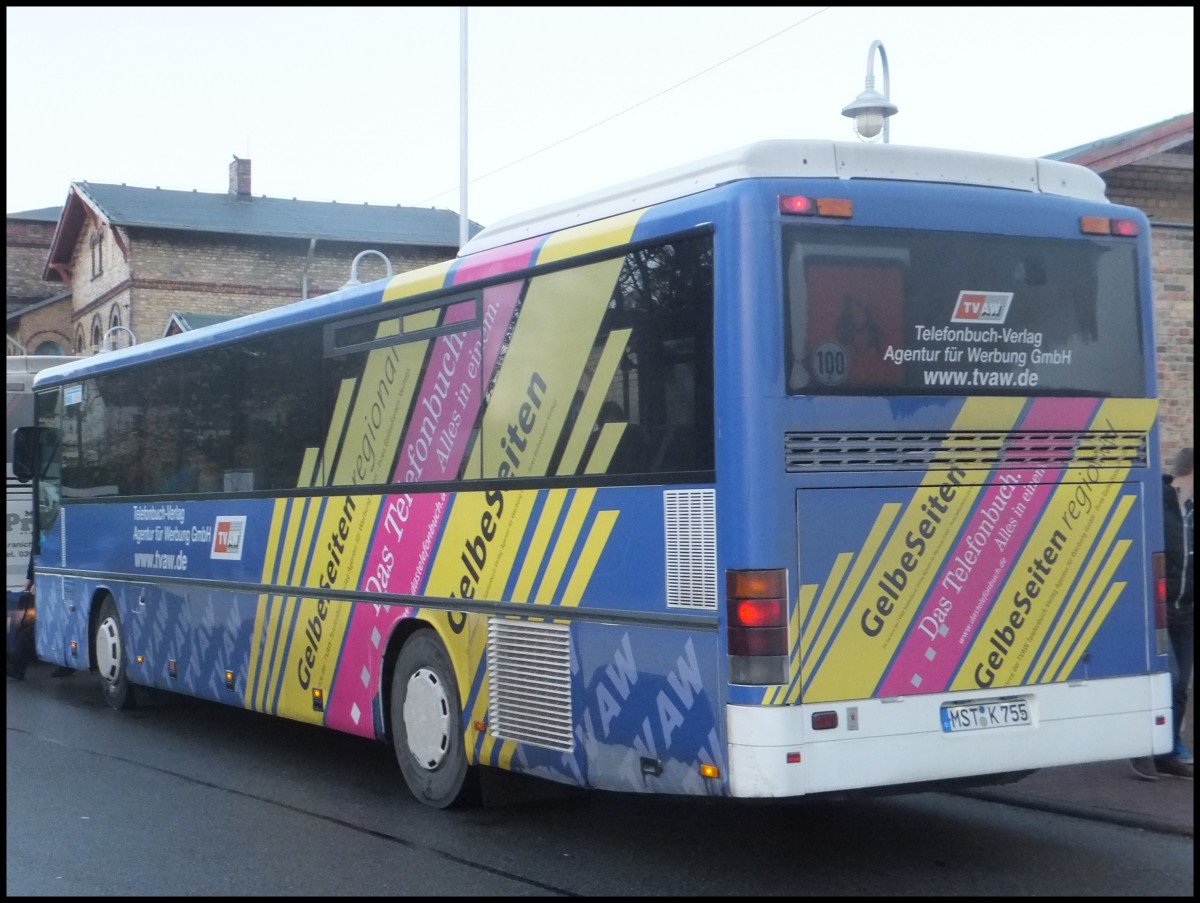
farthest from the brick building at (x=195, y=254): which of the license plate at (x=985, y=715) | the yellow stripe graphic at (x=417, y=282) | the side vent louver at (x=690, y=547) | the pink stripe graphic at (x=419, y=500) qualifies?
the license plate at (x=985, y=715)

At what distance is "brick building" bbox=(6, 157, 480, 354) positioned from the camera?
4600 centimetres

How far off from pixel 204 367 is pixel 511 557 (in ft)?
15.7

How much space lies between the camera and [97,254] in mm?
50031

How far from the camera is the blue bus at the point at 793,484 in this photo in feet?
22.4

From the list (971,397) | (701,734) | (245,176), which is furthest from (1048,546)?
(245,176)

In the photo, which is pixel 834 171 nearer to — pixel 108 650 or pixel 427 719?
pixel 427 719

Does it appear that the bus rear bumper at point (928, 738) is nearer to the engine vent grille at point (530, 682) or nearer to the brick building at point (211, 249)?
the engine vent grille at point (530, 682)

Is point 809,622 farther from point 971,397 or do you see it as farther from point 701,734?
point 971,397

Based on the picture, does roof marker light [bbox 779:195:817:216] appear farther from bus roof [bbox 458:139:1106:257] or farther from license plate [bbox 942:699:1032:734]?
license plate [bbox 942:699:1032:734]

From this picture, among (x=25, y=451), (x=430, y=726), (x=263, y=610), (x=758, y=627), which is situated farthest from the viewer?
(x=25, y=451)

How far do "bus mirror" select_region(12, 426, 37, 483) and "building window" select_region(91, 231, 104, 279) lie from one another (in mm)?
35281

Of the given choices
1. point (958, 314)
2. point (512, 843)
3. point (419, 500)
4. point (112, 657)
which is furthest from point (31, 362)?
point (958, 314)

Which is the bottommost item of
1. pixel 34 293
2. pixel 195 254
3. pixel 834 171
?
pixel 834 171

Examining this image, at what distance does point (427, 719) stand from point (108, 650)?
604cm
